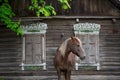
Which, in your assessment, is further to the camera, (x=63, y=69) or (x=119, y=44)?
(x=119, y=44)

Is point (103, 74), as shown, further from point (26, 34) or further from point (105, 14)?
point (26, 34)

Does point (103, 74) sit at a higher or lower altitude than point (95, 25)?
lower

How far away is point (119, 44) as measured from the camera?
15.5m

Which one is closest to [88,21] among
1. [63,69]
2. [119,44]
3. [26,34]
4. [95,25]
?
[95,25]

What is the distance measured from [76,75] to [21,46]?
2406mm

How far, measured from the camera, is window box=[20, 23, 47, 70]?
49.9ft

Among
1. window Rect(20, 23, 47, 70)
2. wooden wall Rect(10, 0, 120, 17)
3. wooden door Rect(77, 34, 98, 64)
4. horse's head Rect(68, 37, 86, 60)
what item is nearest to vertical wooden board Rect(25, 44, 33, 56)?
window Rect(20, 23, 47, 70)

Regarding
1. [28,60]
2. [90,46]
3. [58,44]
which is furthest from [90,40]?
[28,60]

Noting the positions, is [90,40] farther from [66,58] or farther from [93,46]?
[66,58]

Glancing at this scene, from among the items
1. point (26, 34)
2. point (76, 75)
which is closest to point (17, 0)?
point (26, 34)

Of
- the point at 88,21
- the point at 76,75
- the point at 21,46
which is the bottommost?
the point at 76,75

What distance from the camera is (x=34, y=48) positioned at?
600 inches

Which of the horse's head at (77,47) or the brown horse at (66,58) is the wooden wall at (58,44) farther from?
the horse's head at (77,47)

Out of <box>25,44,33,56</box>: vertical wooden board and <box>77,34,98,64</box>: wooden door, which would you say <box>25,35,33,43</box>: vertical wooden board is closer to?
<box>25,44,33,56</box>: vertical wooden board
